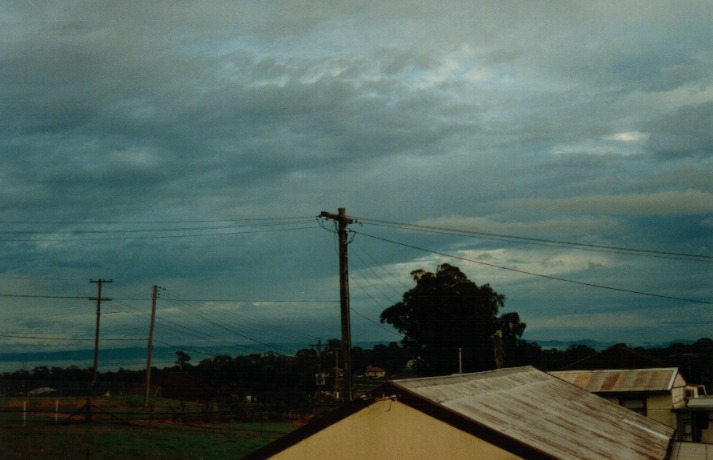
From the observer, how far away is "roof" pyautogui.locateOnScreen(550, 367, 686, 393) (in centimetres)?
4316

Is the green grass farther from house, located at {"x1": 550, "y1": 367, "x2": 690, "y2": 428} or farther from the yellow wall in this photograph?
the yellow wall

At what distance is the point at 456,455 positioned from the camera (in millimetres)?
15648

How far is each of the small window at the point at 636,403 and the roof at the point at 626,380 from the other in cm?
77

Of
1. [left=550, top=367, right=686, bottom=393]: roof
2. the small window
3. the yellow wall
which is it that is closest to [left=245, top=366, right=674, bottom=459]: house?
the yellow wall

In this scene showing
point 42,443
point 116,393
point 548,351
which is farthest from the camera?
point 548,351

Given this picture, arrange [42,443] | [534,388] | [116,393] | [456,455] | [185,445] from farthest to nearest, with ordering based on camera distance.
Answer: [116,393]
[185,445]
[42,443]
[534,388]
[456,455]

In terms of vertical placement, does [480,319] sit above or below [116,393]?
above

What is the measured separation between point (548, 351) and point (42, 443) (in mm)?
59730

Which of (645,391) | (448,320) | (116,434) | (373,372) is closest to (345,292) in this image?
(645,391)

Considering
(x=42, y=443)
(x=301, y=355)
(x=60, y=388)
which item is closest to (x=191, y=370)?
(x=301, y=355)

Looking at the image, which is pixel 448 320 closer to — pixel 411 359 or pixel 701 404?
pixel 411 359

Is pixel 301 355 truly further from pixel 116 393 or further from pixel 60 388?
pixel 60 388

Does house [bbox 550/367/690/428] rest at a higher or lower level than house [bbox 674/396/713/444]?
higher

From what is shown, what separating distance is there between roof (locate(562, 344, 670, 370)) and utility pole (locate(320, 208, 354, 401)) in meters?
35.9
